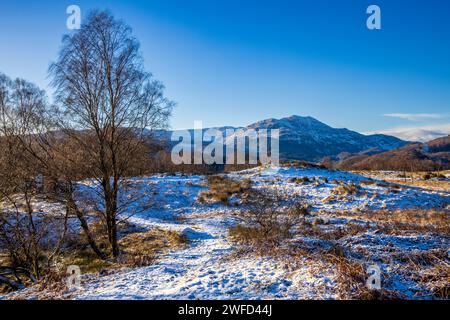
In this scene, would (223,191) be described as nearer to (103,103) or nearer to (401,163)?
(103,103)

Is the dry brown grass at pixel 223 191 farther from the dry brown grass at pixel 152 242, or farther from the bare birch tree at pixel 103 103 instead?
the bare birch tree at pixel 103 103

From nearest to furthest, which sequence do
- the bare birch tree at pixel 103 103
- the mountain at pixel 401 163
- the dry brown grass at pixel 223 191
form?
the bare birch tree at pixel 103 103 → the dry brown grass at pixel 223 191 → the mountain at pixel 401 163

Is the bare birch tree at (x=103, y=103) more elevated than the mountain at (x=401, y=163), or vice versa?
the bare birch tree at (x=103, y=103)

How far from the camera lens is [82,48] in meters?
9.71

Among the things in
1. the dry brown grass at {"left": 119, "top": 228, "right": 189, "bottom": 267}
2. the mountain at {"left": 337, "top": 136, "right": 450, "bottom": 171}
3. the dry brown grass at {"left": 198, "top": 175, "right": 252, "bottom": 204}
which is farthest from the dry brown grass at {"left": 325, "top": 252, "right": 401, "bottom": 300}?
the mountain at {"left": 337, "top": 136, "right": 450, "bottom": 171}

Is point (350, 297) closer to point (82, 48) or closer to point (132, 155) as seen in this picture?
point (132, 155)

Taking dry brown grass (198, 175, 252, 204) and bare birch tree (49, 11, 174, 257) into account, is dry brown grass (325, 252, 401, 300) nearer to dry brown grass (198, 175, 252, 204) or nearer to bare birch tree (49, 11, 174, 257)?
bare birch tree (49, 11, 174, 257)

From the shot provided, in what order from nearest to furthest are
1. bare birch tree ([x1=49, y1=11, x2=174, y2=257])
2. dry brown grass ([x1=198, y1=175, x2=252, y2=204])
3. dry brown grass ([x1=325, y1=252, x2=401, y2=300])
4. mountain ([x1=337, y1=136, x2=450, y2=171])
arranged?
dry brown grass ([x1=325, y1=252, x2=401, y2=300]) < bare birch tree ([x1=49, y1=11, x2=174, y2=257]) < dry brown grass ([x1=198, y1=175, x2=252, y2=204]) < mountain ([x1=337, y1=136, x2=450, y2=171])

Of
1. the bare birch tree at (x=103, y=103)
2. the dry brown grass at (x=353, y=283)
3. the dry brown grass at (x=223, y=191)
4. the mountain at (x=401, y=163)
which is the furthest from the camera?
the mountain at (x=401, y=163)

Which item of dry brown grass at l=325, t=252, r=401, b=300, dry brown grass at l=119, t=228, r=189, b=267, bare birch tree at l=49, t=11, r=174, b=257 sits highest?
bare birch tree at l=49, t=11, r=174, b=257

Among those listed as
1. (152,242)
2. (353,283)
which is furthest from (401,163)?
(353,283)

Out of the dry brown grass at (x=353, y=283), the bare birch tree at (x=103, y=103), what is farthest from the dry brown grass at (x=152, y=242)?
the dry brown grass at (x=353, y=283)

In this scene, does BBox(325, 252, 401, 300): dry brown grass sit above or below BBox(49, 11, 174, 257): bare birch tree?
below
